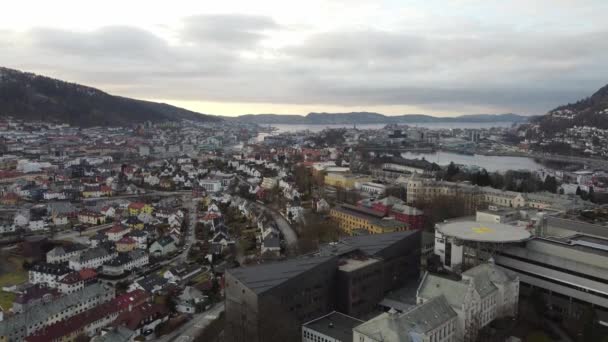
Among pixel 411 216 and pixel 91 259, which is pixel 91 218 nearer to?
pixel 91 259

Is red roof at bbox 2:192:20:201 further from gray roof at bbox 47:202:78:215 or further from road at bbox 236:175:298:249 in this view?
road at bbox 236:175:298:249

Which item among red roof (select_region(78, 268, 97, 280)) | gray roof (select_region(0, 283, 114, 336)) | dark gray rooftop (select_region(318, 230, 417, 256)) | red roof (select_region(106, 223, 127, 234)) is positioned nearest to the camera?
gray roof (select_region(0, 283, 114, 336))

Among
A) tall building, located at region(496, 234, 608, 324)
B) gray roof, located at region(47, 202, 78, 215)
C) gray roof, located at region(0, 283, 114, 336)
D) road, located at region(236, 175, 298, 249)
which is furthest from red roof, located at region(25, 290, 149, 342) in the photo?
gray roof, located at region(47, 202, 78, 215)

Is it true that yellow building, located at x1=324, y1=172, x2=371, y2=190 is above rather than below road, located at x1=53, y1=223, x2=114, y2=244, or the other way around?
above

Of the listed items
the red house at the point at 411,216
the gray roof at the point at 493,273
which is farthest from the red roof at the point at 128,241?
the gray roof at the point at 493,273

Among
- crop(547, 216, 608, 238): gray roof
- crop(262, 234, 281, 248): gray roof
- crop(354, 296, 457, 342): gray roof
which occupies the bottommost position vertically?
Result: crop(262, 234, 281, 248): gray roof

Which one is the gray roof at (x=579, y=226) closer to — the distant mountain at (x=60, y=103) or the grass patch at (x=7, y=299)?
the grass patch at (x=7, y=299)

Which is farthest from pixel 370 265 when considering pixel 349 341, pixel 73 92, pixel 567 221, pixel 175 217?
pixel 73 92
